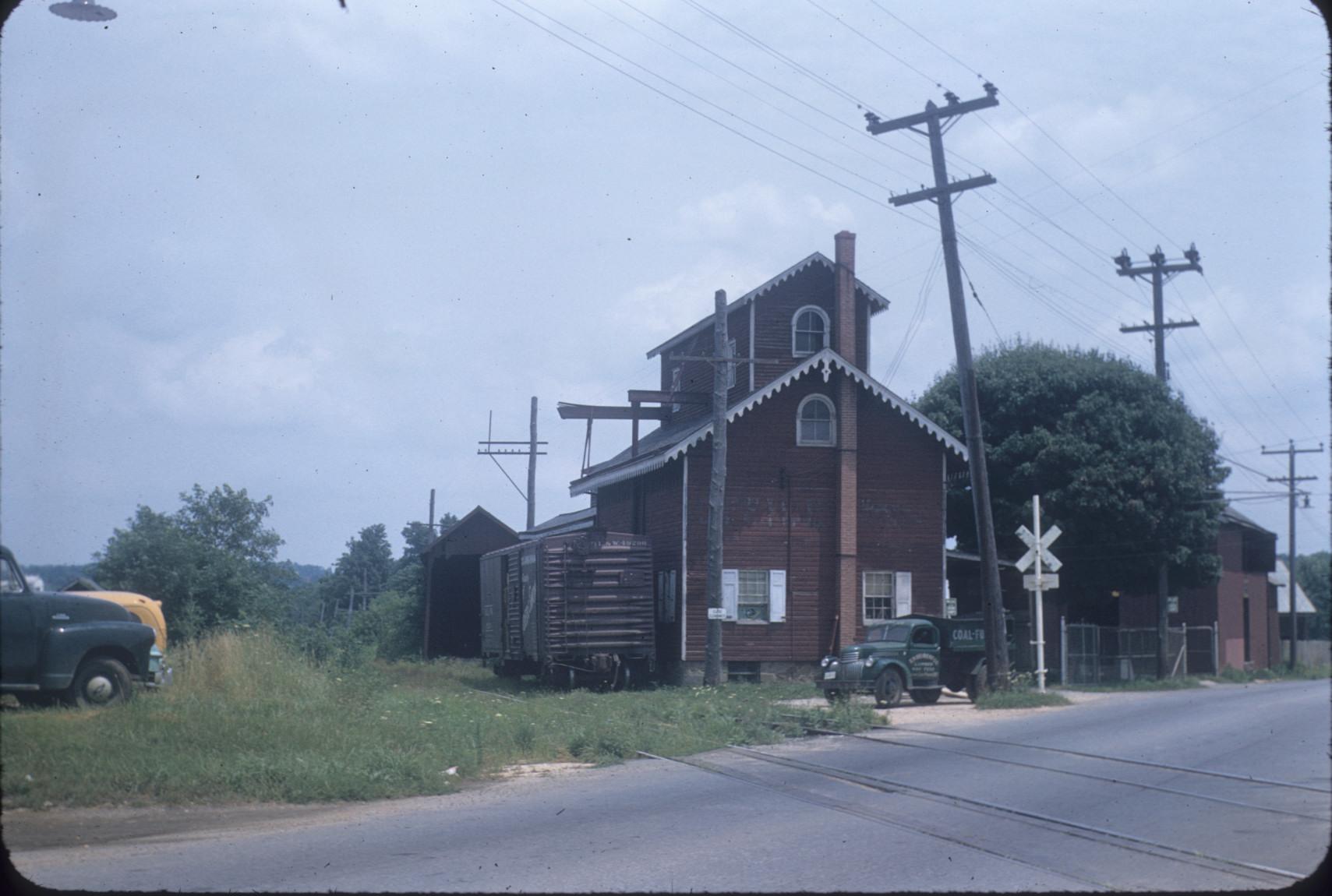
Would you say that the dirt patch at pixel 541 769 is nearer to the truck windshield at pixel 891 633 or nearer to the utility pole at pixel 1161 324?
the truck windshield at pixel 891 633

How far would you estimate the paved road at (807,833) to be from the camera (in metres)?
8.42

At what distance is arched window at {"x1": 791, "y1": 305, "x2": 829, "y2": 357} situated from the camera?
120ft

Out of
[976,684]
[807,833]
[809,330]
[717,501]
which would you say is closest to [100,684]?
[807,833]

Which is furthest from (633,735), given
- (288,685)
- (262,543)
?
(262,543)

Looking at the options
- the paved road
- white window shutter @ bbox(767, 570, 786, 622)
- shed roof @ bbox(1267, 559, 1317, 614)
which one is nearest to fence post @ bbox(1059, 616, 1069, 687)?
white window shutter @ bbox(767, 570, 786, 622)

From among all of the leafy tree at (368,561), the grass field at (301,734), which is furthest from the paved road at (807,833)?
the leafy tree at (368,561)

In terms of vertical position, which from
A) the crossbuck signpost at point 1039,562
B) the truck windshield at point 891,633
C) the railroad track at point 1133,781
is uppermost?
the crossbuck signpost at point 1039,562

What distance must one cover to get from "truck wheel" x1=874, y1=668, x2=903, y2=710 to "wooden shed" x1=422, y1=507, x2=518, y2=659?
27.7m

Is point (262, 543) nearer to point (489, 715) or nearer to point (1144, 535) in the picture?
point (489, 715)

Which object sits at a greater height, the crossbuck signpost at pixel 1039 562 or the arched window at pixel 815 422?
the arched window at pixel 815 422

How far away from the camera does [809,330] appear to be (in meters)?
36.7

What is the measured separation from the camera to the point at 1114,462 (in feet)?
131

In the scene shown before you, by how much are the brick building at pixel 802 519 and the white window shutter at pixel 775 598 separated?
0.13 feet

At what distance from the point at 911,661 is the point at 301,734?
15.3 m
